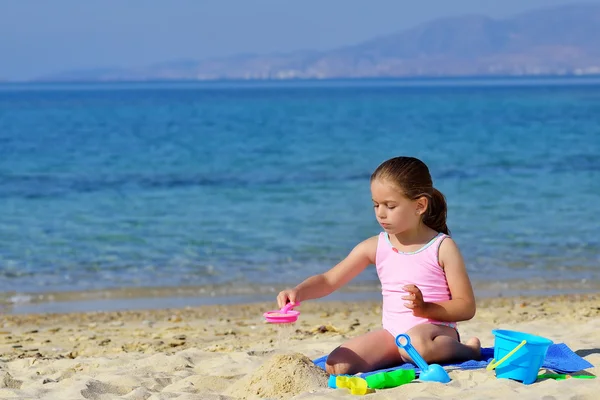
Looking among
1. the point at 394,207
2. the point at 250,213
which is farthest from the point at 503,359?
the point at 250,213

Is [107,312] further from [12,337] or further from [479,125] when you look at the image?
[479,125]

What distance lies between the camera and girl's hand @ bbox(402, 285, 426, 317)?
13.2 ft

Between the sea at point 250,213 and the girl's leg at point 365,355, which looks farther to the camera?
the sea at point 250,213

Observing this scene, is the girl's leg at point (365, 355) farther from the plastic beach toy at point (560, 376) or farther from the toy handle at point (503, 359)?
the plastic beach toy at point (560, 376)

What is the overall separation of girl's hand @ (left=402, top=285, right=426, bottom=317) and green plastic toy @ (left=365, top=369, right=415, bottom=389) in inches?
10.9

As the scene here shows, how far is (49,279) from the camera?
8.55 meters

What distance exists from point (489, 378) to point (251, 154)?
64.5ft

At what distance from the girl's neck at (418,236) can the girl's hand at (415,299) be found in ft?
1.24

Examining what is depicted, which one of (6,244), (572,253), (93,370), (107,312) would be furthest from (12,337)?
(572,253)

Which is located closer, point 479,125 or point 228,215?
point 228,215

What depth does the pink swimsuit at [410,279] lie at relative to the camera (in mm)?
4340

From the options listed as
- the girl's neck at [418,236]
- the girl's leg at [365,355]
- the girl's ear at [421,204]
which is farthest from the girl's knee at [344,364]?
the girl's ear at [421,204]

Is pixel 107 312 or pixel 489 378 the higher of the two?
pixel 489 378

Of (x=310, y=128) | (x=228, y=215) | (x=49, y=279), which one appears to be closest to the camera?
(x=49, y=279)
